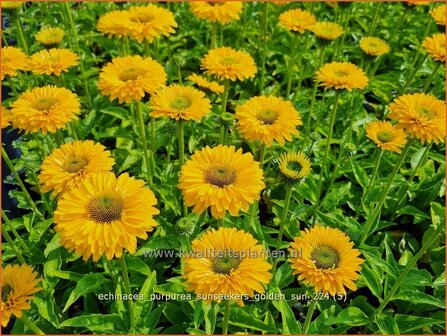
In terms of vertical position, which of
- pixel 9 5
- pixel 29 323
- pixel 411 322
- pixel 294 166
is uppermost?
pixel 9 5

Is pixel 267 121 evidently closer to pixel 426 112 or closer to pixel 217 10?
pixel 426 112

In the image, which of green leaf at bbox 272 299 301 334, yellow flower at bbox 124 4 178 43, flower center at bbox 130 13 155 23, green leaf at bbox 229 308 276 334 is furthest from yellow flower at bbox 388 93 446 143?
flower center at bbox 130 13 155 23

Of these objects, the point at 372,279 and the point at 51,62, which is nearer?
the point at 372,279

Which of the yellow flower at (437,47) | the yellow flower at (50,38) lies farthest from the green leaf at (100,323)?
the yellow flower at (437,47)

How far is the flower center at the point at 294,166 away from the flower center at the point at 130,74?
0.84m

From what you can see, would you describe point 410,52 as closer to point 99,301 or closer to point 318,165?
point 318,165

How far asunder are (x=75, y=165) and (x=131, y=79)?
582mm

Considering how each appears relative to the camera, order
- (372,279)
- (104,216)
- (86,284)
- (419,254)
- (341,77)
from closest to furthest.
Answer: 1. (104,216)
2. (419,254)
3. (86,284)
4. (372,279)
5. (341,77)

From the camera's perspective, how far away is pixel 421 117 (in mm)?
1916

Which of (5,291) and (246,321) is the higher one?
(5,291)

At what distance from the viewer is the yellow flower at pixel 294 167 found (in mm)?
1819

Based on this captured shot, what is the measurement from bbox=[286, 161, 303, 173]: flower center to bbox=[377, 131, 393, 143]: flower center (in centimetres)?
56

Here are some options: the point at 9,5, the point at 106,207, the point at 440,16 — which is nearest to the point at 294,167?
the point at 106,207

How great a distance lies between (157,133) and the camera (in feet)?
9.44
